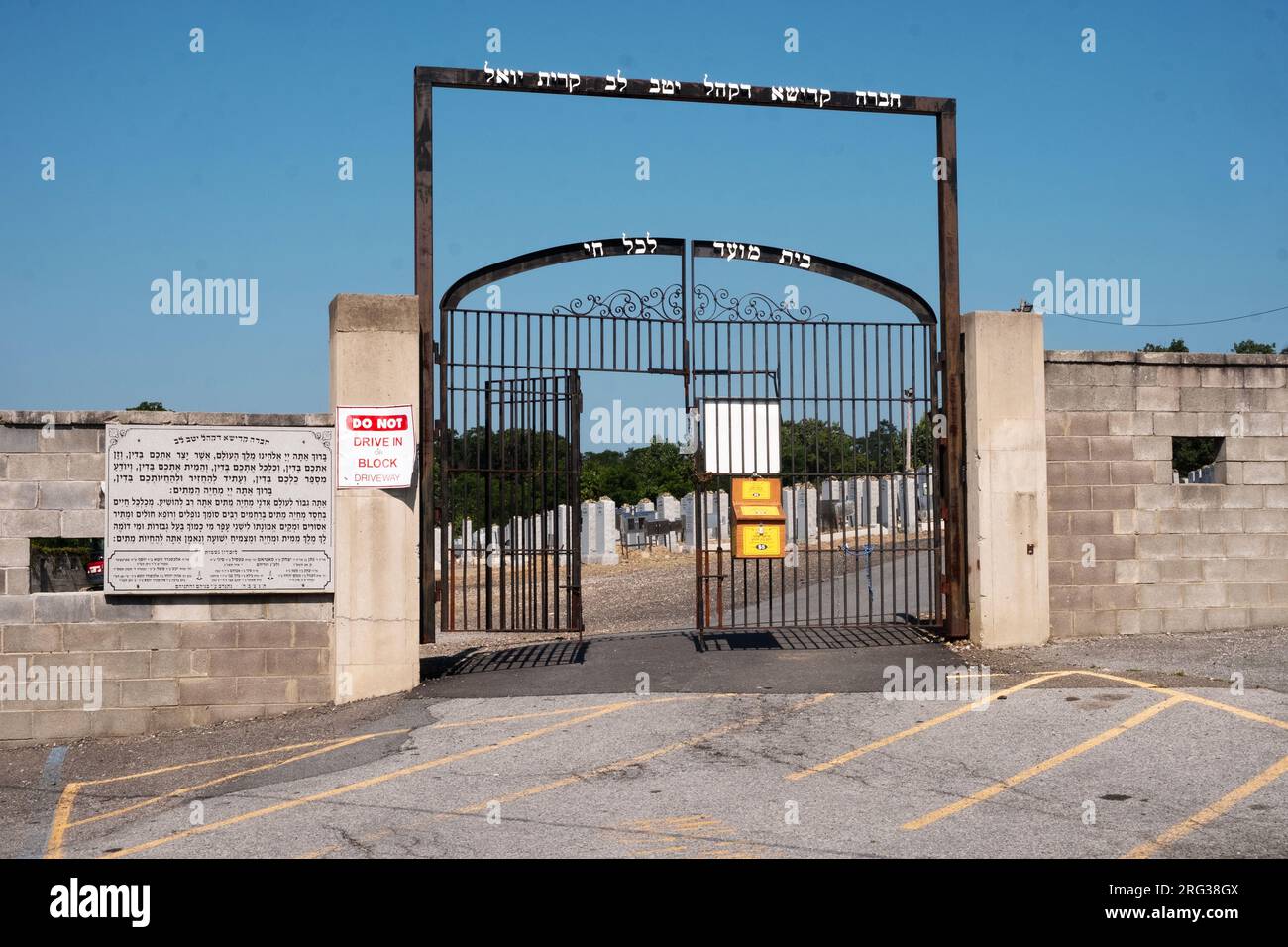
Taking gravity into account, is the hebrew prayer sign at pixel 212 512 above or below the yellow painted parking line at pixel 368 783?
above

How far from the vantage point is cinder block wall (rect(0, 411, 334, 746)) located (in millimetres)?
9664

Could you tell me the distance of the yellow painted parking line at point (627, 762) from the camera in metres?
7.05

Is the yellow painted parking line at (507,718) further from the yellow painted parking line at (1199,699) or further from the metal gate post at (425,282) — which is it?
the yellow painted parking line at (1199,699)

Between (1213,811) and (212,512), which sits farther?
(212,512)

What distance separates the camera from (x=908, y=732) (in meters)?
8.35

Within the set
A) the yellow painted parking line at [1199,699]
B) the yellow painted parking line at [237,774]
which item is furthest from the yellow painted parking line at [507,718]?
the yellow painted parking line at [1199,699]

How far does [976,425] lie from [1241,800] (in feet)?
16.7

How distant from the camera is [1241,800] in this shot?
653 centimetres

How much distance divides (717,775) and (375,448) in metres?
4.33

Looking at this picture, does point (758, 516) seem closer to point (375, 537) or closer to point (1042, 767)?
point (375, 537)

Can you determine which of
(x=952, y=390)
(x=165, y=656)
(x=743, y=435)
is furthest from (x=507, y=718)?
(x=952, y=390)

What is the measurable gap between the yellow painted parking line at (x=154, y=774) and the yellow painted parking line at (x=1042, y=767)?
4.23 metres
